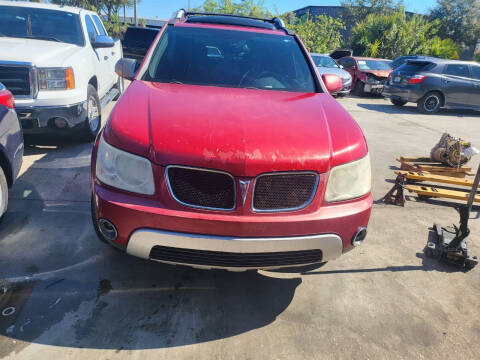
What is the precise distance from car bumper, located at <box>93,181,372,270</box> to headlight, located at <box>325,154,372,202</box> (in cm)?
10

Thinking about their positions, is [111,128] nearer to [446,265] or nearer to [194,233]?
[194,233]

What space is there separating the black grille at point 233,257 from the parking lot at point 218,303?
1.50 feet

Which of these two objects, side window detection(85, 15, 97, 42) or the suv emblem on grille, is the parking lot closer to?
the suv emblem on grille

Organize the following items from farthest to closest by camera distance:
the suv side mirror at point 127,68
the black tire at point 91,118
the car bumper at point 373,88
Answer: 1. the car bumper at point 373,88
2. the black tire at point 91,118
3. the suv side mirror at point 127,68

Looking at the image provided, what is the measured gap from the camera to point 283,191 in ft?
6.54

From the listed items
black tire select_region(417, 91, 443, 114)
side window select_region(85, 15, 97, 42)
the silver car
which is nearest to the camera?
side window select_region(85, 15, 97, 42)

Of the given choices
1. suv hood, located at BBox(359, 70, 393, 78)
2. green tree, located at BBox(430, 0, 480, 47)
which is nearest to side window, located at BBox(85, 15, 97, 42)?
suv hood, located at BBox(359, 70, 393, 78)

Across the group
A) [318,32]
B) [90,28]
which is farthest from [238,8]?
[90,28]

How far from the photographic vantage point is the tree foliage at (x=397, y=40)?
23.5 metres

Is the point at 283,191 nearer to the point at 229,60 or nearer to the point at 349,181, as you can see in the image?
the point at 349,181

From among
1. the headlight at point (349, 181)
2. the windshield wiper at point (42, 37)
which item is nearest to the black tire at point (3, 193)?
the headlight at point (349, 181)

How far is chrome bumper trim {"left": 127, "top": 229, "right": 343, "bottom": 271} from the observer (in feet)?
6.26

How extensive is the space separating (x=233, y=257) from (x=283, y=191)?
0.47 meters

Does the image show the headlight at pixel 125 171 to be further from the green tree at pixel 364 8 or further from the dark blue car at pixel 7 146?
the green tree at pixel 364 8
